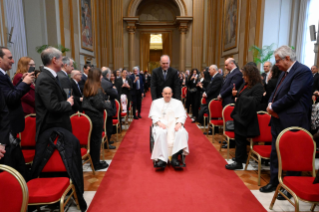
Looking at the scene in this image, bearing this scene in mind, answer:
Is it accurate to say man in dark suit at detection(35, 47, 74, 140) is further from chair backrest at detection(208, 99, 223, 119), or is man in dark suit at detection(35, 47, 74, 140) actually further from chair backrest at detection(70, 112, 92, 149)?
chair backrest at detection(208, 99, 223, 119)

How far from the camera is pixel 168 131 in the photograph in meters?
3.94

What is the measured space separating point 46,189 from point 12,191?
→ 1.77 feet

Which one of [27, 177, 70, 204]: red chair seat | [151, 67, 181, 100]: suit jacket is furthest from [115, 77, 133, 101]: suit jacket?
[27, 177, 70, 204]: red chair seat

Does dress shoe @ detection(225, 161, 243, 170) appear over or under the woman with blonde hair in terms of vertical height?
under

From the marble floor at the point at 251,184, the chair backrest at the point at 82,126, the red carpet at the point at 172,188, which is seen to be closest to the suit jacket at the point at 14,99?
the chair backrest at the point at 82,126

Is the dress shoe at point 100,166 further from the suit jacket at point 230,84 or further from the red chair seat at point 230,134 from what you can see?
the suit jacket at point 230,84

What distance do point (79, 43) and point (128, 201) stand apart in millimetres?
9143

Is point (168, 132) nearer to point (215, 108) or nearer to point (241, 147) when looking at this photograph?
point (241, 147)

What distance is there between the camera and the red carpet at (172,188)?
2.69m

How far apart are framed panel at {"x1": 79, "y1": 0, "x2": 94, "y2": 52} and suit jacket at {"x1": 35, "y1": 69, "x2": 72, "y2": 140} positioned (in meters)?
9.04

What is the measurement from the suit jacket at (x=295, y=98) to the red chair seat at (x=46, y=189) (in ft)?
8.73

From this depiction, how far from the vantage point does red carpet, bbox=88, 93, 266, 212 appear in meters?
2.69

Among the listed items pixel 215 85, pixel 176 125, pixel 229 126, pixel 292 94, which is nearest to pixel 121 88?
pixel 215 85

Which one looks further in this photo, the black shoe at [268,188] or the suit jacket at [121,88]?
the suit jacket at [121,88]
